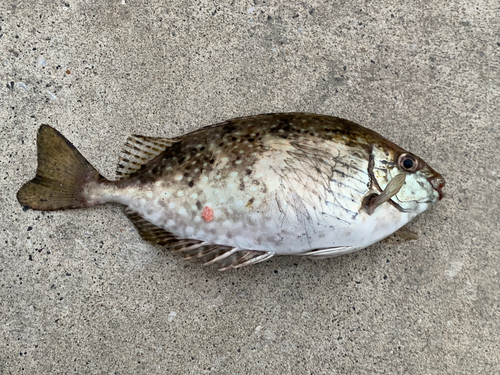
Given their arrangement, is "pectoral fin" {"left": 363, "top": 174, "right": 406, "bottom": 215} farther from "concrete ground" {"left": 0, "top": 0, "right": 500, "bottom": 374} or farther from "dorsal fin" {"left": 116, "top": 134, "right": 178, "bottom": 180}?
"dorsal fin" {"left": 116, "top": 134, "right": 178, "bottom": 180}

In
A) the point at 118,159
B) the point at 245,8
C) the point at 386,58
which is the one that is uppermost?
the point at 245,8

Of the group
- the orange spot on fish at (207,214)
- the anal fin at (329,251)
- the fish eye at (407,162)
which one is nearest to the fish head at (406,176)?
the fish eye at (407,162)

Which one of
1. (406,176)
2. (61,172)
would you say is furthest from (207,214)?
(406,176)

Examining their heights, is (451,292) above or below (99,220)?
below

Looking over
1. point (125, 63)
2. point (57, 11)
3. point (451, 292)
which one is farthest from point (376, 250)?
point (57, 11)

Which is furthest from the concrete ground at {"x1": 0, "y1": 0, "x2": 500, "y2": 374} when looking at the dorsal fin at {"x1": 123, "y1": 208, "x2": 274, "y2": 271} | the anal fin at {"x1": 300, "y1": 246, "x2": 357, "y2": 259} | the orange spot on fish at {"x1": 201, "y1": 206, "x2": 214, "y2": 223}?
the orange spot on fish at {"x1": 201, "y1": 206, "x2": 214, "y2": 223}

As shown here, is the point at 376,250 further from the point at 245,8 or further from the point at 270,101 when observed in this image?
the point at 245,8
